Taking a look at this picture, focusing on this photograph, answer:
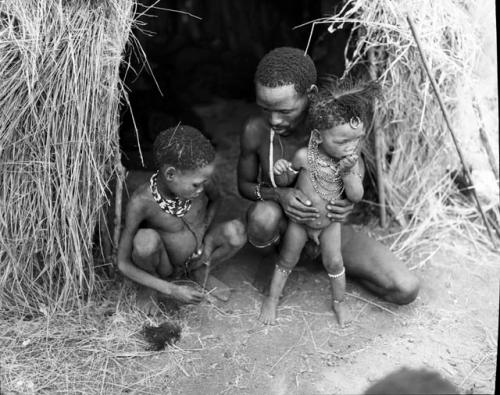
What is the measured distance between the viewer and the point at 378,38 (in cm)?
360

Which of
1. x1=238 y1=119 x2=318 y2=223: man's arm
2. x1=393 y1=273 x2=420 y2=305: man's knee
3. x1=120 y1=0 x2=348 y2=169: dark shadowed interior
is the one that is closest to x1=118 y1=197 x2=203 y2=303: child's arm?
x1=238 y1=119 x2=318 y2=223: man's arm

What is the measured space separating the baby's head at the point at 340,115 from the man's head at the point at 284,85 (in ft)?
0.43

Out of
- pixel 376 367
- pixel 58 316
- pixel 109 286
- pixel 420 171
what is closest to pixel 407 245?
pixel 420 171

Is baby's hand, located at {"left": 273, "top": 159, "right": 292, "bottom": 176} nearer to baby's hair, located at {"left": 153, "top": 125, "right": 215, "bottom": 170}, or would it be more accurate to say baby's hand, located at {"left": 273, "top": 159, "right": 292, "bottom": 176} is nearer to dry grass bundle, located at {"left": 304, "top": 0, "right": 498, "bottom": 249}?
baby's hair, located at {"left": 153, "top": 125, "right": 215, "bottom": 170}

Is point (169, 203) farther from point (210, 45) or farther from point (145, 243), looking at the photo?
point (210, 45)

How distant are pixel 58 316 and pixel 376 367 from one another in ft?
5.03

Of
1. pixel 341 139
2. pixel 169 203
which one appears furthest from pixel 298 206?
pixel 169 203

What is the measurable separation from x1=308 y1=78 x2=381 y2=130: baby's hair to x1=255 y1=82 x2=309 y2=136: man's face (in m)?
0.12

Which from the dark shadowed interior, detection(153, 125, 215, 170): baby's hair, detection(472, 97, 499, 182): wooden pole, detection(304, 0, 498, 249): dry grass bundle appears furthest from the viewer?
the dark shadowed interior

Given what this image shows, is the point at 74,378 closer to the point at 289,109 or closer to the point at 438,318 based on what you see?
the point at 289,109

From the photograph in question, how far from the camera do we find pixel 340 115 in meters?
2.98

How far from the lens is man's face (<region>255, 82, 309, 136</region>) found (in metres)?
3.19

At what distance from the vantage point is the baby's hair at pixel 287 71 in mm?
3178

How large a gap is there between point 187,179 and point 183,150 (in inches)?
5.6
